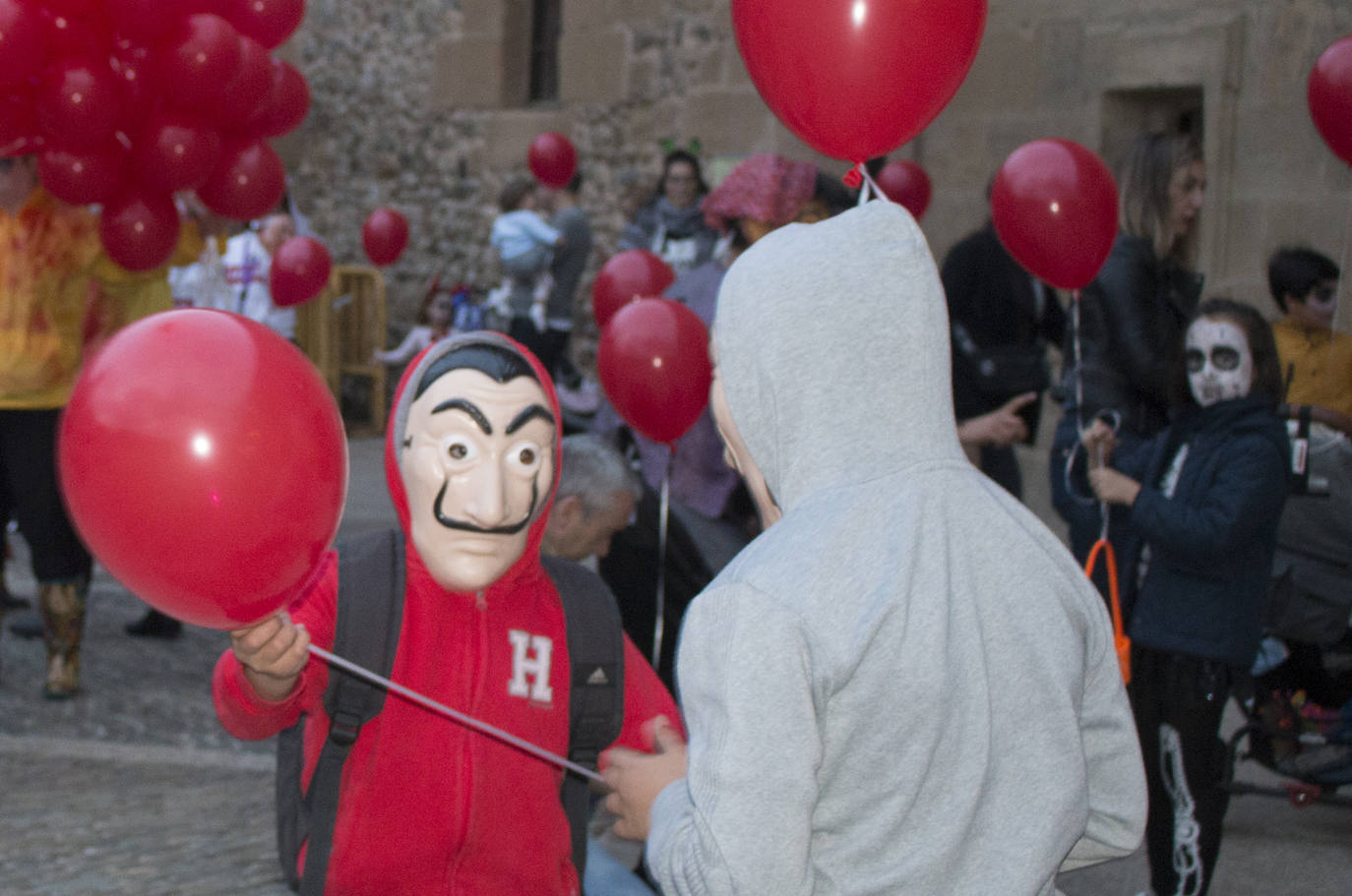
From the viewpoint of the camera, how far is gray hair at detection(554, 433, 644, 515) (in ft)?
10.9

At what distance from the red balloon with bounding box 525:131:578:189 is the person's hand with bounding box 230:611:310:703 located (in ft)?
22.7

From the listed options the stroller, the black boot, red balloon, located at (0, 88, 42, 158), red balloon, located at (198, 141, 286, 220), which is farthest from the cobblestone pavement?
red balloon, located at (0, 88, 42, 158)

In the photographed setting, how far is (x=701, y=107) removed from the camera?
9586mm

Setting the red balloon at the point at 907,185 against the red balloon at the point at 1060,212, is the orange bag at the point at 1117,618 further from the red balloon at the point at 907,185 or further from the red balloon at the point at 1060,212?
the red balloon at the point at 907,185

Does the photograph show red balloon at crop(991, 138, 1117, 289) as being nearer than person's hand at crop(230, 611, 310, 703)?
No

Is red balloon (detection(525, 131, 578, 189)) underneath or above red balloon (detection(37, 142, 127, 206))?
above

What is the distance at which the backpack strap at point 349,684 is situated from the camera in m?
2.17

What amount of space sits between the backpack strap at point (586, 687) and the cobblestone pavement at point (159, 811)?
159 cm

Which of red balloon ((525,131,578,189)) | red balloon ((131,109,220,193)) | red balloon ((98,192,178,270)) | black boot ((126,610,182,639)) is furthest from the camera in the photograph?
red balloon ((525,131,578,189))

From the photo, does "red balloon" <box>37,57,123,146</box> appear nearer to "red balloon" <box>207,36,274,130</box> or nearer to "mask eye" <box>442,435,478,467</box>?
"red balloon" <box>207,36,274,130</box>

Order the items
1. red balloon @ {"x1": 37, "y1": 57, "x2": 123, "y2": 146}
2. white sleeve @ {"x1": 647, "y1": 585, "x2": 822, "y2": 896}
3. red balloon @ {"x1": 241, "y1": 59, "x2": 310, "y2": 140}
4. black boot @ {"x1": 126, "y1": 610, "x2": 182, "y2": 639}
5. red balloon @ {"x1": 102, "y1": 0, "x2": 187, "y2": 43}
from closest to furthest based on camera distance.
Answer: white sleeve @ {"x1": 647, "y1": 585, "x2": 822, "y2": 896}, red balloon @ {"x1": 37, "y1": 57, "x2": 123, "y2": 146}, red balloon @ {"x1": 102, "y1": 0, "x2": 187, "y2": 43}, red balloon @ {"x1": 241, "y1": 59, "x2": 310, "y2": 140}, black boot @ {"x1": 126, "y1": 610, "x2": 182, "y2": 639}

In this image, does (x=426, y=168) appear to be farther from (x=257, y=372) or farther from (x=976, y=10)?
(x=257, y=372)

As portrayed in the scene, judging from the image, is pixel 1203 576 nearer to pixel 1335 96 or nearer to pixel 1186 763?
pixel 1186 763

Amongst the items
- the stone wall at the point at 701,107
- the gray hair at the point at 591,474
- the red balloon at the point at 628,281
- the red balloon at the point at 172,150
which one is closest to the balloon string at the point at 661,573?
the gray hair at the point at 591,474
